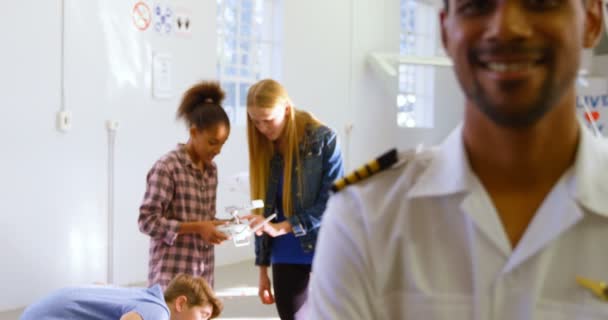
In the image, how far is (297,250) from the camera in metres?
2.94

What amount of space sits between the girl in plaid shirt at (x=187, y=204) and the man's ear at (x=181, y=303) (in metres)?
0.11

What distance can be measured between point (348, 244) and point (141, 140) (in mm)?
5564

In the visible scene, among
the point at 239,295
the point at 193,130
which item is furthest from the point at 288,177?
the point at 239,295

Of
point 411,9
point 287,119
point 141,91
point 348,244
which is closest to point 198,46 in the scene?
point 141,91

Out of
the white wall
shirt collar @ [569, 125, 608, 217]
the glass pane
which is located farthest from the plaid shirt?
the glass pane

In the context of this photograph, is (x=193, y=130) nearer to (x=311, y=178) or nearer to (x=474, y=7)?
(x=311, y=178)

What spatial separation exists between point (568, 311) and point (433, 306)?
0.47ft

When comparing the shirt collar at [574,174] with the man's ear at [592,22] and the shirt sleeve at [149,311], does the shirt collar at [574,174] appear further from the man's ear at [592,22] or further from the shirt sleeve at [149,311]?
the shirt sleeve at [149,311]

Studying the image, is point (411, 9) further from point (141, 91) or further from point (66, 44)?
point (66, 44)

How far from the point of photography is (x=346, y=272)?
86 centimetres

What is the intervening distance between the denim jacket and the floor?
7.16 ft

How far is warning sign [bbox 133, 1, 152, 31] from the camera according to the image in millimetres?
6090

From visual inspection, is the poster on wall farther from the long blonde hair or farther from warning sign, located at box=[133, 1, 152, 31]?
warning sign, located at box=[133, 1, 152, 31]

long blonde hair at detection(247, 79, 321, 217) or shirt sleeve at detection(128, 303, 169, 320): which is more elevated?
long blonde hair at detection(247, 79, 321, 217)
